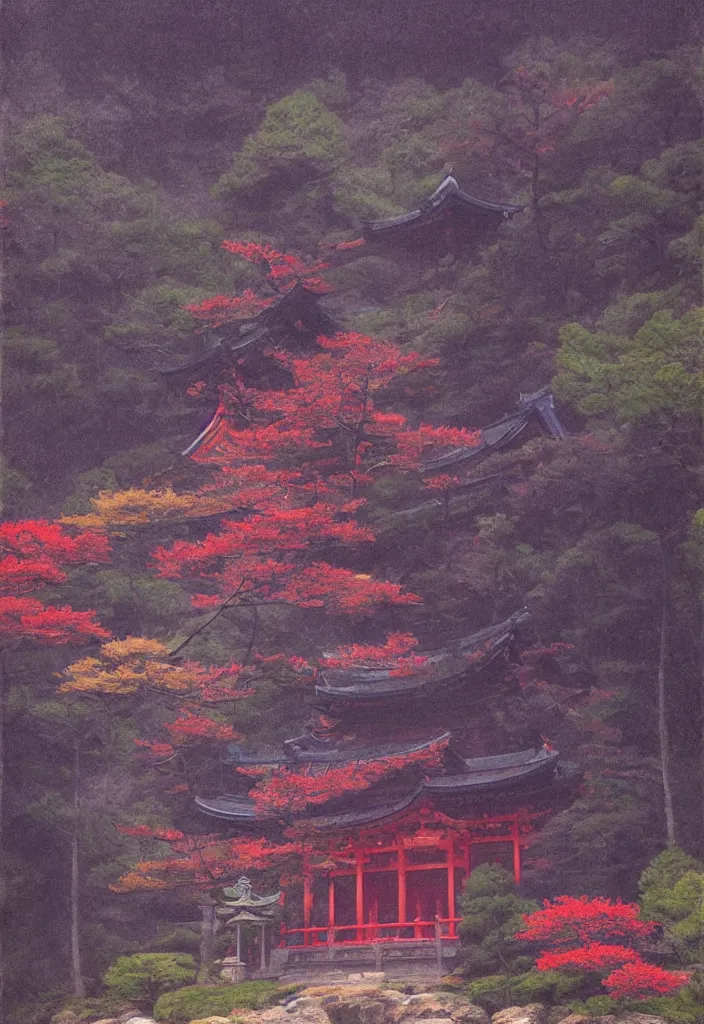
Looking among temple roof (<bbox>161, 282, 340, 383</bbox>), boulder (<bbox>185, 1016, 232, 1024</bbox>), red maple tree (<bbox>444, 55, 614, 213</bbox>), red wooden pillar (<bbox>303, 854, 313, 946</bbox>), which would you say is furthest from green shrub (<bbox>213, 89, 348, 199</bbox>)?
boulder (<bbox>185, 1016, 232, 1024</bbox>)

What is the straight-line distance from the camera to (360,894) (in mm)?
12250

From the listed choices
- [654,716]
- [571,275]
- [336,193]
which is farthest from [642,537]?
[336,193]

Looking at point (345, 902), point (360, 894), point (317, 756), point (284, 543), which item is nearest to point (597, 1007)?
point (360, 894)

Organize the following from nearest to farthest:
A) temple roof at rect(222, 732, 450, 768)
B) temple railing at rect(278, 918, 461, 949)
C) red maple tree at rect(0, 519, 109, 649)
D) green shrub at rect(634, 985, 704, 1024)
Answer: green shrub at rect(634, 985, 704, 1024) < temple railing at rect(278, 918, 461, 949) < temple roof at rect(222, 732, 450, 768) < red maple tree at rect(0, 519, 109, 649)

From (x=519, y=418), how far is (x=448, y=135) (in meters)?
4.47

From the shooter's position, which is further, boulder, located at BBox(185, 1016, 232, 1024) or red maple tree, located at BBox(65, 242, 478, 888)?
red maple tree, located at BBox(65, 242, 478, 888)

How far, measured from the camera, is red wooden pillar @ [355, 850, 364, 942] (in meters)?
12.1

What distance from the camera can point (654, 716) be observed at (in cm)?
1212

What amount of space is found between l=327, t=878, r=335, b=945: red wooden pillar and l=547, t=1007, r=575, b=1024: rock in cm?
218

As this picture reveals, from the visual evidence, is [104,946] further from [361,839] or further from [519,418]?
[519,418]

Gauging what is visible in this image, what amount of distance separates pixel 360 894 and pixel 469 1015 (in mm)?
1735

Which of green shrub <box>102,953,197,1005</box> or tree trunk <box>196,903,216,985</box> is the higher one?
tree trunk <box>196,903,216,985</box>

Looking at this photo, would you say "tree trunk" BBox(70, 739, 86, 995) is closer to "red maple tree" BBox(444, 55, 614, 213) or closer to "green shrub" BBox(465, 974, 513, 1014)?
"green shrub" BBox(465, 974, 513, 1014)

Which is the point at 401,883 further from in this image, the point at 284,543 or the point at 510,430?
the point at 510,430
